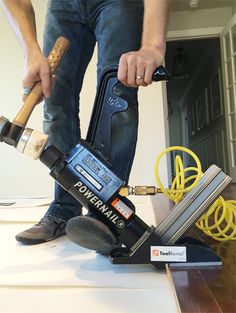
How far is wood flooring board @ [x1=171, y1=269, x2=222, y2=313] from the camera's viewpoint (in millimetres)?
479

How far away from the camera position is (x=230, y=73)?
11.9ft

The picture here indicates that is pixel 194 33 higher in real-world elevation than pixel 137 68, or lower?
higher

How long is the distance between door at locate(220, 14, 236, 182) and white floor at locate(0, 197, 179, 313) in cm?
300

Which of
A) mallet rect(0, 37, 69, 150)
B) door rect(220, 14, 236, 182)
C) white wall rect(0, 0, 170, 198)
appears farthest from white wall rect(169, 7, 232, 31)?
mallet rect(0, 37, 69, 150)

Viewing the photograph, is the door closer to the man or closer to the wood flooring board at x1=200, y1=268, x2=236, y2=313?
the man

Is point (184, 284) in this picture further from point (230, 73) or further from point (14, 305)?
point (230, 73)

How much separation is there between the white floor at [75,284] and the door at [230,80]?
3.00 metres

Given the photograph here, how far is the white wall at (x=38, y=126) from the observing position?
3156 mm

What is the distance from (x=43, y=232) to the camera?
0.93 metres

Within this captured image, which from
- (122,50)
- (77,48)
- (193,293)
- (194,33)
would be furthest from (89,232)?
(194,33)

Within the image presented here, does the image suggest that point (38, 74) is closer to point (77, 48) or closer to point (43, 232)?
point (77, 48)

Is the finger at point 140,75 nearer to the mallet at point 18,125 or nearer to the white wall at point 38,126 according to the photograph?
the mallet at point 18,125

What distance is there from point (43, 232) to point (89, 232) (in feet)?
1.15

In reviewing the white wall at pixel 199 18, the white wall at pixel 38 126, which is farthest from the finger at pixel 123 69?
the white wall at pixel 199 18
